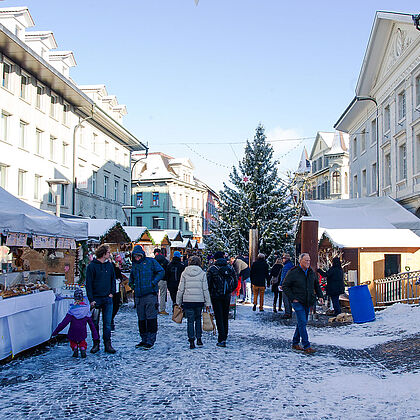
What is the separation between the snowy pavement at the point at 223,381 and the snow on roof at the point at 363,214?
9.96m

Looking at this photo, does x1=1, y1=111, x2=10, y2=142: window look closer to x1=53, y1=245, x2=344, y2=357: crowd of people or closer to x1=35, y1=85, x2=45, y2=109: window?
x1=35, y1=85, x2=45, y2=109: window

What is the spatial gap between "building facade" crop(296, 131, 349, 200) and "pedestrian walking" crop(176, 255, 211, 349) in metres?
37.6

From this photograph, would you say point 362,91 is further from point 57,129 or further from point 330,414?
point 330,414

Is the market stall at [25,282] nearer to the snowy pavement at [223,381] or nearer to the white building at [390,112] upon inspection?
the snowy pavement at [223,381]

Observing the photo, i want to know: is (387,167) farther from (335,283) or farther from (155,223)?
(155,223)

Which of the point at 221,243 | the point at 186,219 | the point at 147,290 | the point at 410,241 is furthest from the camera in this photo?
the point at 186,219

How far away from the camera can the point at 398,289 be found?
15.0 meters

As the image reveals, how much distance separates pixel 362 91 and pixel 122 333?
2202 centimetres

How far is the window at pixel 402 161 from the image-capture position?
2302 centimetres

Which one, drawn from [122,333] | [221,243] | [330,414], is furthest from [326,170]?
[330,414]

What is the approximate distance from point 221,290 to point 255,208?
731 inches

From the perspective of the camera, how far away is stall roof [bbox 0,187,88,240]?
32.8 feet

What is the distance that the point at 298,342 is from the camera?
356 inches

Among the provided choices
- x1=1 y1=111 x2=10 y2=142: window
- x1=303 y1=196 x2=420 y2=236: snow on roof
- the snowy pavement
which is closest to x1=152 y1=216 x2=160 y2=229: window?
x1=1 y1=111 x2=10 y2=142: window
